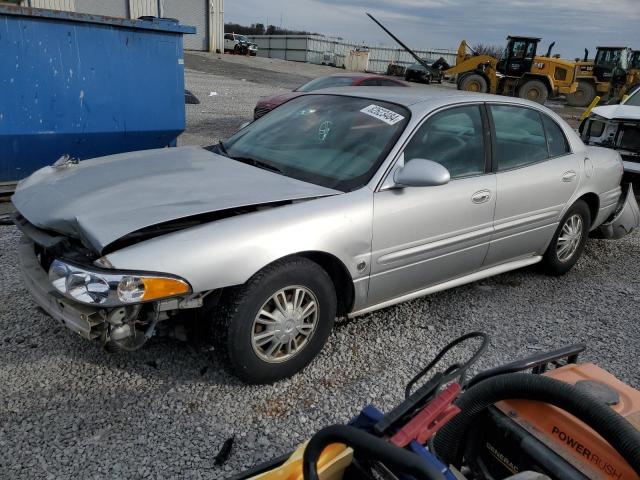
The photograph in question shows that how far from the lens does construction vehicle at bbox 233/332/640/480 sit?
127cm

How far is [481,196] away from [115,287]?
233 centimetres

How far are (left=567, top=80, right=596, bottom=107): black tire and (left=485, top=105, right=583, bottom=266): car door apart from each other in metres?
20.1

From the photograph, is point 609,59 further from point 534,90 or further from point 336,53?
point 336,53

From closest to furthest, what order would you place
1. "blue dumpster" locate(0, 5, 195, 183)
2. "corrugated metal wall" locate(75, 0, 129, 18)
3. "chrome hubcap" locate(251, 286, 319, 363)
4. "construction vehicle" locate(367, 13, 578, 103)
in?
"chrome hubcap" locate(251, 286, 319, 363) → "blue dumpster" locate(0, 5, 195, 183) → "construction vehicle" locate(367, 13, 578, 103) → "corrugated metal wall" locate(75, 0, 129, 18)

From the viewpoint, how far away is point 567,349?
195 cm

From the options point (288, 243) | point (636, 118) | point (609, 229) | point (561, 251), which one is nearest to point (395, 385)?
point (288, 243)

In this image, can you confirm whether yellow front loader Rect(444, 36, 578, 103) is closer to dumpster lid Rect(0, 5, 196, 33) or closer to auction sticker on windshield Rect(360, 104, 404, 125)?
dumpster lid Rect(0, 5, 196, 33)

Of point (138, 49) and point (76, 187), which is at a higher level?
point (138, 49)

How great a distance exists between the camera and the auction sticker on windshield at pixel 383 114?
3.26 metres

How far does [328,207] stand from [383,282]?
0.61m

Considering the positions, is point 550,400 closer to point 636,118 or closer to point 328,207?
point 328,207

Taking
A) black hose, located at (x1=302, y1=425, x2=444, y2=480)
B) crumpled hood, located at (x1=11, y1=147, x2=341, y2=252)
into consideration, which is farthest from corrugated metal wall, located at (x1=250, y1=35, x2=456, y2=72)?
black hose, located at (x1=302, y1=425, x2=444, y2=480)

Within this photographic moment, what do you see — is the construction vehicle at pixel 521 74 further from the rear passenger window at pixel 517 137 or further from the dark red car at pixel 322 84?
the rear passenger window at pixel 517 137

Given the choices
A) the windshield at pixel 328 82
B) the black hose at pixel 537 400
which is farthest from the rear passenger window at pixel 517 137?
the windshield at pixel 328 82
